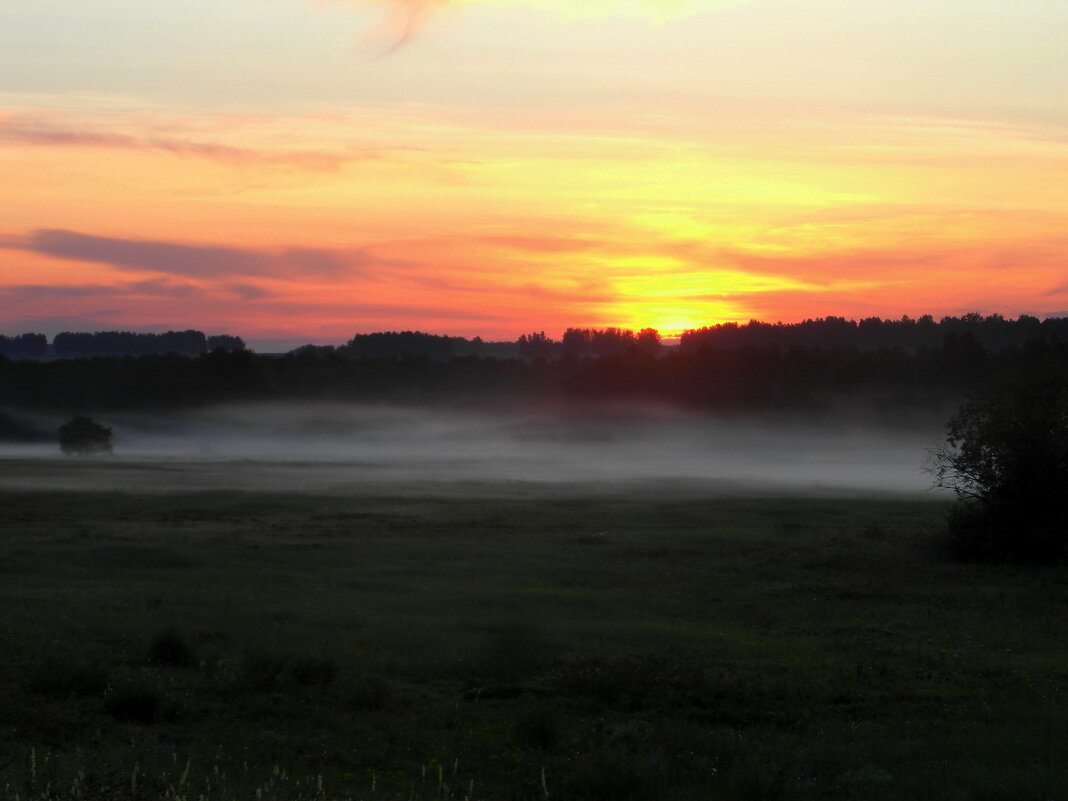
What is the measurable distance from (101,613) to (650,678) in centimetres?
1175

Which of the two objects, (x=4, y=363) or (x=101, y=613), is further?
(x=4, y=363)

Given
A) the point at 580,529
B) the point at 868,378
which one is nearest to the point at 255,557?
the point at 580,529

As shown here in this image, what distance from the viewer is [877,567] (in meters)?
31.8

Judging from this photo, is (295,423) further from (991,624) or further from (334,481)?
(991,624)

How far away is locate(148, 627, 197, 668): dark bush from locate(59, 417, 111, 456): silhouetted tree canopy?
290ft

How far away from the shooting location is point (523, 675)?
54.9 feet

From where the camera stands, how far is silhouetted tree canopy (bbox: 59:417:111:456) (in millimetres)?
99125

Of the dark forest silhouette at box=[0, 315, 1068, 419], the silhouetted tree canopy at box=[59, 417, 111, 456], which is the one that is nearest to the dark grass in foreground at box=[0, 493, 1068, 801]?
the silhouetted tree canopy at box=[59, 417, 111, 456]

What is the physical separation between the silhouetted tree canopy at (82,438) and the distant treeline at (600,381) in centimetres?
4754

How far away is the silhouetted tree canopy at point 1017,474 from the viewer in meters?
33.8

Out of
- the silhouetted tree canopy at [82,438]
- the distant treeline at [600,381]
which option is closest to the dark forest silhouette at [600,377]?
the distant treeline at [600,381]

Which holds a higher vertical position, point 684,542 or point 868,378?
point 868,378

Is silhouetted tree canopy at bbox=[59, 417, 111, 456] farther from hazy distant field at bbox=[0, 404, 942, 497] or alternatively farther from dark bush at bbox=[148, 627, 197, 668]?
dark bush at bbox=[148, 627, 197, 668]

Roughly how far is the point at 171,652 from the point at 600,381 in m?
141
